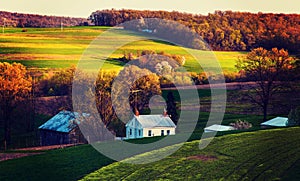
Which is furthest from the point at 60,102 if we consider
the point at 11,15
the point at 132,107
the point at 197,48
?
the point at 197,48

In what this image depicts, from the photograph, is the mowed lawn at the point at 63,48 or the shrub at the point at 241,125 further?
the mowed lawn at the point at 63,48

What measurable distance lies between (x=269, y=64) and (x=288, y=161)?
20.2 m

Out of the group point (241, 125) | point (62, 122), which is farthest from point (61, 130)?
point (241, 125)

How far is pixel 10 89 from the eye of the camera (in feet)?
133

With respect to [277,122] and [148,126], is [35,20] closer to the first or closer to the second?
[148,126]

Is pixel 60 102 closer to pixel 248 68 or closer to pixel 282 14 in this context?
pixel 248 68

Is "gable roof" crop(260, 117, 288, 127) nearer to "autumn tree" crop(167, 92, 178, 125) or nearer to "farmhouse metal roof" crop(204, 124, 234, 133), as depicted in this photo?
"farmhouse metal roof" crop(204, 124, 234, 133)

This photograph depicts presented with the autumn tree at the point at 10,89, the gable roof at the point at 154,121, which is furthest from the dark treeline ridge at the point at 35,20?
the gable roof at the point at 154,121

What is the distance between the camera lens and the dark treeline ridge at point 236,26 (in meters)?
49.6

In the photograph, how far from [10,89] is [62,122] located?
4.40 metres

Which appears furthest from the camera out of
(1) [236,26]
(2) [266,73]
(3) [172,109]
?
(1) [236,26]

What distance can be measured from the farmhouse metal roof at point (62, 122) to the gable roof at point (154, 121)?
Answer: 4003mm

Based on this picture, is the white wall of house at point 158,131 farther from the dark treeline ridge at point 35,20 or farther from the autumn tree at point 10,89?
the dark treeline ridge at point 35,20

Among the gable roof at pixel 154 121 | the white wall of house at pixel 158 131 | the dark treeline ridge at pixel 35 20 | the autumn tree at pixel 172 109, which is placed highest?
the dark treeline ridge at pixel 35 20
